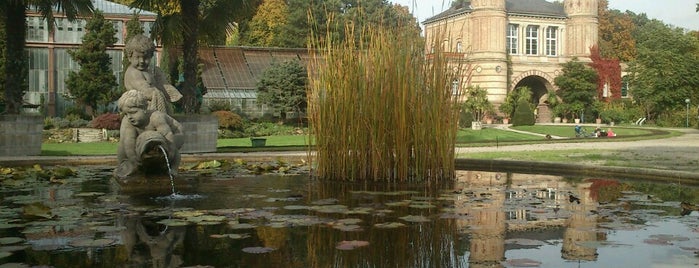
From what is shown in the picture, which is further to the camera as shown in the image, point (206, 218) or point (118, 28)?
point (118, 28)

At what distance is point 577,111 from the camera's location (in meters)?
48.0

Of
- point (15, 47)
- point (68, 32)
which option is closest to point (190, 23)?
point (15, 47)

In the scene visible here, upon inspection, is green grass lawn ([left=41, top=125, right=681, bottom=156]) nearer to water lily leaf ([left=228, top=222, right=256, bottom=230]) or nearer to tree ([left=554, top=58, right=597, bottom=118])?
water lily leaf ([left=228, top=222, right=256, bottom=230])

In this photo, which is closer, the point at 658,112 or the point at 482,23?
the point at 658,112

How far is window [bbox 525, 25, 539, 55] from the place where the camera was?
53.1m

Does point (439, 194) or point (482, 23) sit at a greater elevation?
point (482, 23)

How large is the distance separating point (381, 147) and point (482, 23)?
A: 43725 mm

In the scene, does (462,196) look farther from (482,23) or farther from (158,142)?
(482,23)

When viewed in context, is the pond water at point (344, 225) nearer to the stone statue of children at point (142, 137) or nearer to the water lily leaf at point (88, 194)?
the water lily leaf at point (88, 194)

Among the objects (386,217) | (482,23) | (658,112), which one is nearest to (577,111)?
(658,112)

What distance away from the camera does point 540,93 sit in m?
54.8

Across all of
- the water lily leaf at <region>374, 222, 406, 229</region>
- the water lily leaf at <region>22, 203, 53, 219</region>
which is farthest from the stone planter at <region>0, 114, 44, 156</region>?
the water lily leaf at <region>374, 222, 406, 229</region>

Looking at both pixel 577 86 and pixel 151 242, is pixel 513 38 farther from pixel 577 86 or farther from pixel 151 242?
pixel 151 242

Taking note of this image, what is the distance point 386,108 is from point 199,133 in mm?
9003
